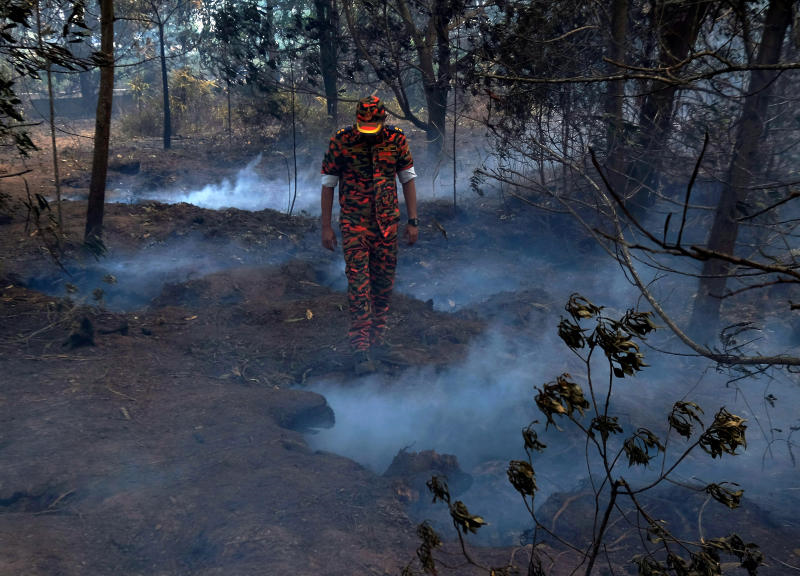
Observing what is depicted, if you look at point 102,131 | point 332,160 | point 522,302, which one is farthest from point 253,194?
point 332,160

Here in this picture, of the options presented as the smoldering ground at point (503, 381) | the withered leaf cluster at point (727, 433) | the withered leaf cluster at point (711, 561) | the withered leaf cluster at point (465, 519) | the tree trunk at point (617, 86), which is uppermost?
the tree trunk at point (617, 86)

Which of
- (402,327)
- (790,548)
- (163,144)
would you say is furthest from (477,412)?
(163,144)

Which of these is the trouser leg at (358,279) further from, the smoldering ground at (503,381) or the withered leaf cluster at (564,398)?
the withered leaf cluster at (564,398)

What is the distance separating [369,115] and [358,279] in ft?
4.93

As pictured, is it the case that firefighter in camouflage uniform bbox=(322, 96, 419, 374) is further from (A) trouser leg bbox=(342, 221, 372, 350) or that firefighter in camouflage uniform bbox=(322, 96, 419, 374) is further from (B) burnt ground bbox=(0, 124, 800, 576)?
(B) burnt ground bbox=(0, 124, 800, 576)

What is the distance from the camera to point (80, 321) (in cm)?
568

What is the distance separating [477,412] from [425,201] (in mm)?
6609

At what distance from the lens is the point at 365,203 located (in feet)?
17.0

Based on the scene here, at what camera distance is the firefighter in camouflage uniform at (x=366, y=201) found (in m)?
4.99

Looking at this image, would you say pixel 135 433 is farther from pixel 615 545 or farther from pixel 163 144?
pixel 163 144

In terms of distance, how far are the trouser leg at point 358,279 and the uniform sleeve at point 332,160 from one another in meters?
0.49

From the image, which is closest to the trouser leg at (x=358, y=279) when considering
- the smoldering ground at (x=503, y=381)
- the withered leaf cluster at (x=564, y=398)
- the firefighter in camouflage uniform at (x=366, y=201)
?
the firefighter in camouflage uniform at (x=366, y=201)

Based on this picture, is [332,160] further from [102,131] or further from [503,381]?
[102,131]

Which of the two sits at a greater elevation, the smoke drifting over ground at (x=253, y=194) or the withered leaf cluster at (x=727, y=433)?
the withered leaf cluster at (x=727, y=433)
